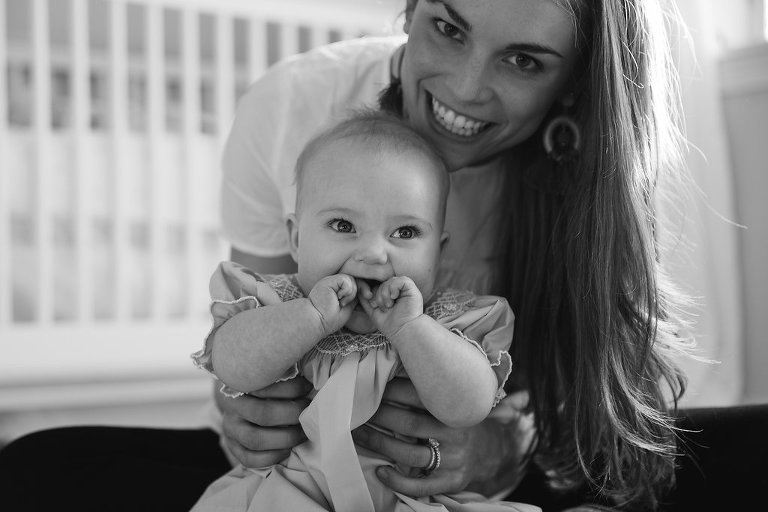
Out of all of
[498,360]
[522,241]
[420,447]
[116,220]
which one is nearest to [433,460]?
[420,447]

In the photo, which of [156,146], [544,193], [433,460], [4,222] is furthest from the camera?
[156,146]

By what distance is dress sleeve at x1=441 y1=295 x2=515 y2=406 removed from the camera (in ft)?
3.26

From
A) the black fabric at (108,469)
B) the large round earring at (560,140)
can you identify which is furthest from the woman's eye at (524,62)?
the black fabric at (108,469)

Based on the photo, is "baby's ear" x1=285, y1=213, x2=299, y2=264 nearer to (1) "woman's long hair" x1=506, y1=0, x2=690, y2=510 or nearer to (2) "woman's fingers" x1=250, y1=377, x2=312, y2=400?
(2) "woman's fingers" x1=250, y1=377, x2=312, y2=400

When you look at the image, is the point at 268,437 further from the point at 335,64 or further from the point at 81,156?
the point at 81,156

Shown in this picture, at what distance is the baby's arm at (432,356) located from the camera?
92 centimetres

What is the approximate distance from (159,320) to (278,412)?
3.92 ft

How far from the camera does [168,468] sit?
1.18 metres

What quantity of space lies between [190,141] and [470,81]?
1235 millimetres

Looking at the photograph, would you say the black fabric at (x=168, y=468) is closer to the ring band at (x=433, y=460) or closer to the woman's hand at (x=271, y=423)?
the woman's hand at (x=271, y=423)

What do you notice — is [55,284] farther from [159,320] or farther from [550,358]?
[550,358]

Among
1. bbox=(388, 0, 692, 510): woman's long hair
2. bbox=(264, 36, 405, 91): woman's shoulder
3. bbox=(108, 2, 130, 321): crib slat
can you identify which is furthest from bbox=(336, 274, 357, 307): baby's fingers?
bbox=(108, 2, 130, 321): crib slat

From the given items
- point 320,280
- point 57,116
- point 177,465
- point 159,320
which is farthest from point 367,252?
point 57,116

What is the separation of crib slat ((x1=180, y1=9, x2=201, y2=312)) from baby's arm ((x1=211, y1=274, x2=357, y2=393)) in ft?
4.01
